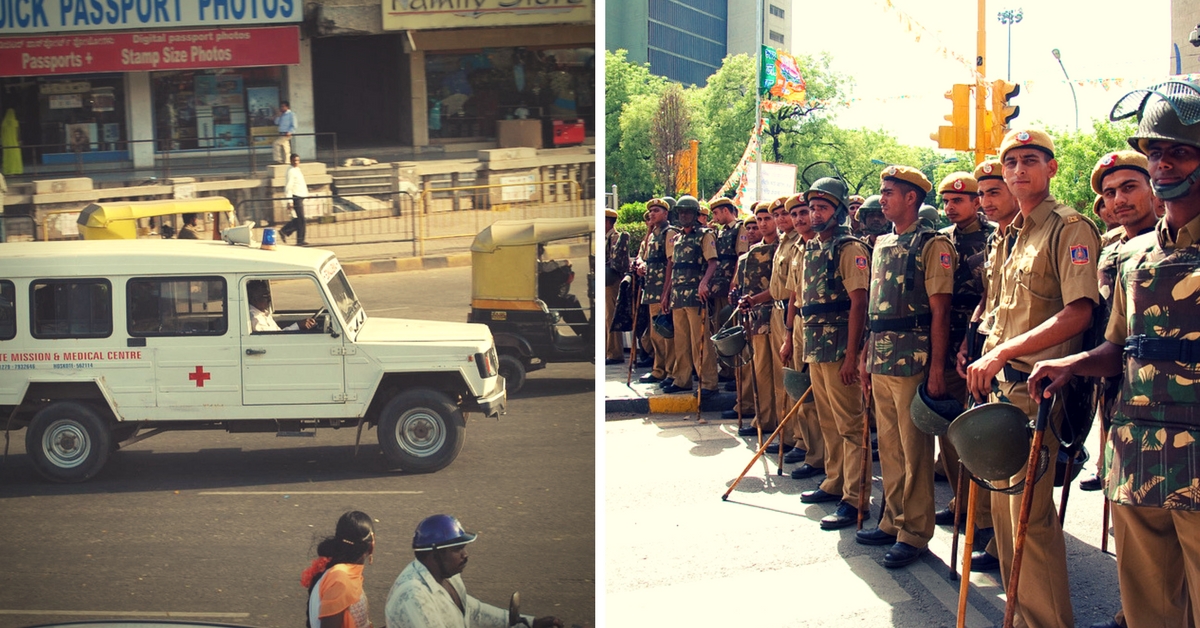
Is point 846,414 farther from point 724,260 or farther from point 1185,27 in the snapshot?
point 1185,27

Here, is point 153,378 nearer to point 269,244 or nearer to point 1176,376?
point 269,244

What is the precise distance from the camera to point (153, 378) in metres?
2.83

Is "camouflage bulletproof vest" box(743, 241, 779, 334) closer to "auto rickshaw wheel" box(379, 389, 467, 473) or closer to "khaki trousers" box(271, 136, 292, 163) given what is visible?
"auto rickshaw wheel" box(379, 389, 467, 473)

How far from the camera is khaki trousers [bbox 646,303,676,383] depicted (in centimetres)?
1088

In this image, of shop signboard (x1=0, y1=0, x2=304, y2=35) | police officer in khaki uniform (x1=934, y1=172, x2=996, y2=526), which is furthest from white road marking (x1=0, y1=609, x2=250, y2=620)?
police officer in khaki uniform (x1=934, y1=172, x2=996, y2=526)

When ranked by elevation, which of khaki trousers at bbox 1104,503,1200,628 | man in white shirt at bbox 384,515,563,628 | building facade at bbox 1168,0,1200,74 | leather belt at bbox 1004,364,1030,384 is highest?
building facade at bbox 1168,0,1200,74

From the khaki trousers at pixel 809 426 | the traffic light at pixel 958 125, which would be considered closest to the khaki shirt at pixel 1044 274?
the khaki trousers at pixel 809 426

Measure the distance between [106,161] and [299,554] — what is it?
1.10 m

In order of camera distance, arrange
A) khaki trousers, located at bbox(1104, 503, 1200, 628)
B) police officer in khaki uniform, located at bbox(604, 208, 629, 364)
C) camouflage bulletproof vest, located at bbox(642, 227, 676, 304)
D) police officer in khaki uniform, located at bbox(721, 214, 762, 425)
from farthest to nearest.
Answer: police officer in khaki uniform, located at bbox(604, 208, 629, 364), camouflage bulletproof vest, located at bbox(642, 227, 676, 304), police officer in khaki uniform, located at bbox(721, 214, 762, 425), khaki trousers, located at bbox(1104, 503, 1200, 628)

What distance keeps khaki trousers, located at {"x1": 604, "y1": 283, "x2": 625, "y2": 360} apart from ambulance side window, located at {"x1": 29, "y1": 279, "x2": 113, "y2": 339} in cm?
934

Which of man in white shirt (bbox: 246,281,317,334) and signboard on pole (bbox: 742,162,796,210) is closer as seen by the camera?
man in white shirt (bbox: 246,281,317,334)

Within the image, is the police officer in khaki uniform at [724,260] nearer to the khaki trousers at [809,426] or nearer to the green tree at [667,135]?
the khaki trousers at [809,426]

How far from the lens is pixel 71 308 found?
2795 millimetres

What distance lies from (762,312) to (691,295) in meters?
1.84
